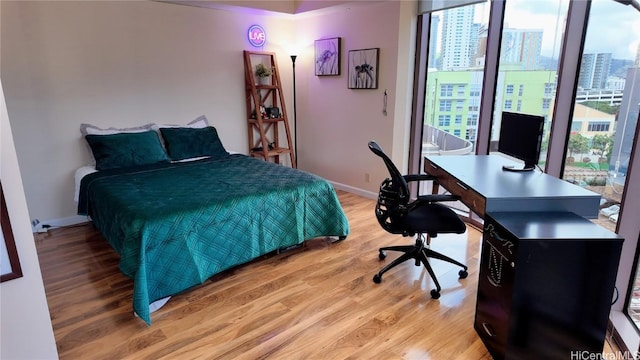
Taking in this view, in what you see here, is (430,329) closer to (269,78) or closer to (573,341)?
(573,341)

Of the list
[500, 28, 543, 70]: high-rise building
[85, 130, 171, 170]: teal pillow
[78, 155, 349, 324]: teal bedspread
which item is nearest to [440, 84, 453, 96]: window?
[500, 28, 543, 70]: high-rise building

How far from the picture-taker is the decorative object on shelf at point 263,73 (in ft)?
15.2

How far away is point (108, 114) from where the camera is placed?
12.4ft

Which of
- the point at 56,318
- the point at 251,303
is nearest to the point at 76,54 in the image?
the point at 56,318

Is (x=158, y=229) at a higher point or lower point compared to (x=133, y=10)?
lower

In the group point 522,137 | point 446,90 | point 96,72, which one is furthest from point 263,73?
point 522,137

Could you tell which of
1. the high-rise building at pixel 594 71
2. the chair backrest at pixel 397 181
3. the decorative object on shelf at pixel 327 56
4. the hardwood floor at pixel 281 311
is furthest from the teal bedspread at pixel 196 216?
the high-rise building at pixel 594 71

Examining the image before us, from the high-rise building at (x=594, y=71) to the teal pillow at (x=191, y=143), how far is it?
326cm

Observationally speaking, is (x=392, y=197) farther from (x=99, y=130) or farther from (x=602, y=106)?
(x=99, y=130)

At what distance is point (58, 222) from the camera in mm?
3635

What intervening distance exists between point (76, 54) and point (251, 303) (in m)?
2.95

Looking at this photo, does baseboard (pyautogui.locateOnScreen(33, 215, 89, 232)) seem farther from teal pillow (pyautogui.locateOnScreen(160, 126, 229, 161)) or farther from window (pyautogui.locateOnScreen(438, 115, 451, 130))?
window (pyautogui.locateOnScreen(438, 115, 451, 130))

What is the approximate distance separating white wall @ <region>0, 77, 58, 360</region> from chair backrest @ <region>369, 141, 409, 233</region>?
183 cm

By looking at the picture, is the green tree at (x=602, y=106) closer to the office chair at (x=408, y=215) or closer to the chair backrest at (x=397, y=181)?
the office chair at (x=408, y=215)
